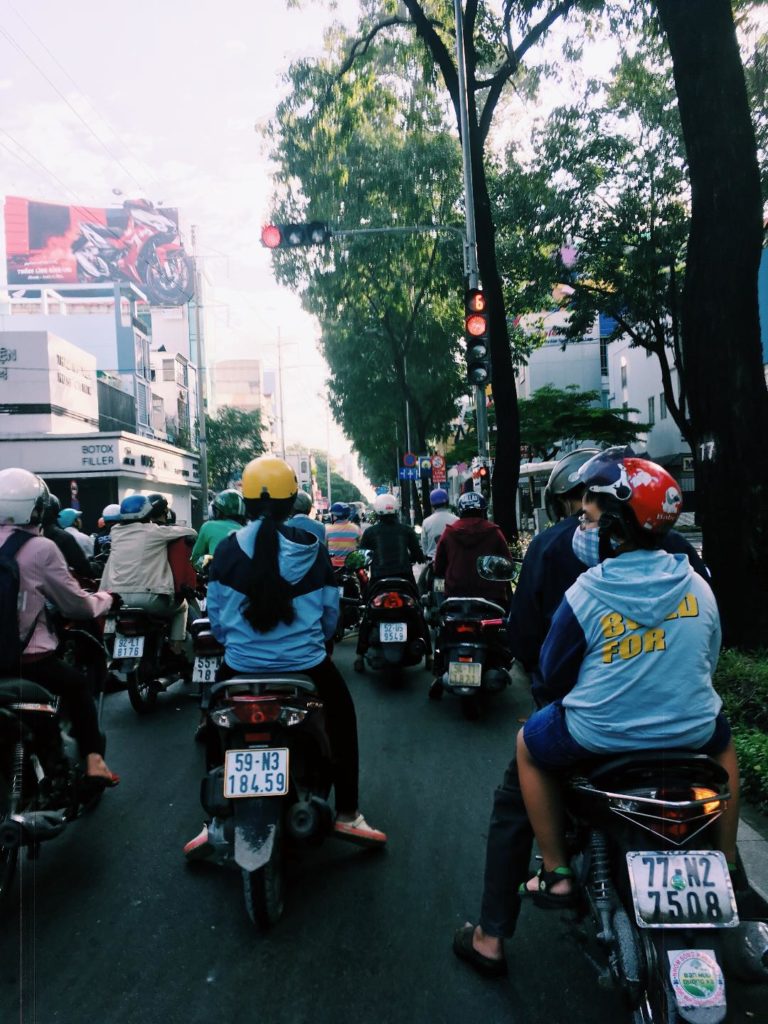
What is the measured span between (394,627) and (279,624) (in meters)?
4.05

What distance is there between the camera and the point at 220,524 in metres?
7.37

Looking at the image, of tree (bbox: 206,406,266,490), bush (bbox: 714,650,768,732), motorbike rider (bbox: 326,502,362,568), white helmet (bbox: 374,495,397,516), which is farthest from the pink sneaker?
tree (bbox: 206,406,266,490)

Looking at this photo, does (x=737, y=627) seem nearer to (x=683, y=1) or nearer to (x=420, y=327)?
(x=683, y=1)

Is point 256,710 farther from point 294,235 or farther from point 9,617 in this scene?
point 294,235

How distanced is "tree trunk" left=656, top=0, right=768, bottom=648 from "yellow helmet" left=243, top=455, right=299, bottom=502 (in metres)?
3.93

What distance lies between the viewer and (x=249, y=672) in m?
3.62

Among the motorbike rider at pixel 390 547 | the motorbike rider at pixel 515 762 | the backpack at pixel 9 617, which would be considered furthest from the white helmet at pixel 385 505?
the backpack at pixel 9 617

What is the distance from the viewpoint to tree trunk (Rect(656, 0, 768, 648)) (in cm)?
628

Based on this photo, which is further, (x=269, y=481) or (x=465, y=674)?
(x=465, y=674)

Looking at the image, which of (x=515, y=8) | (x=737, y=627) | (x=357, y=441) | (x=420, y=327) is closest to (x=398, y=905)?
(x=737, y=627)

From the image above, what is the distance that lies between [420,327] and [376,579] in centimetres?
2192

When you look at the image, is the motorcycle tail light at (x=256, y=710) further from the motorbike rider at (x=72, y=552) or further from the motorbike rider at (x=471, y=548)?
the motorbike rider at (x=471, y=548)

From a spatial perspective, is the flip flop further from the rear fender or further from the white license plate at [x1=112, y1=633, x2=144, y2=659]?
the white license plate at [x1=112, y1=633, x2=144, y2=659]

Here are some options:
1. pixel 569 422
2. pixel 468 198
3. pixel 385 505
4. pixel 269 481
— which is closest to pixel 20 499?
pixel 269 481
